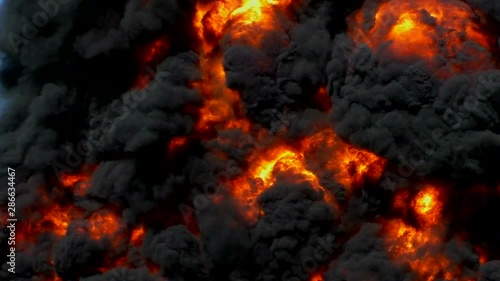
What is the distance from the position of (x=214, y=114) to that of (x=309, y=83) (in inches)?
119

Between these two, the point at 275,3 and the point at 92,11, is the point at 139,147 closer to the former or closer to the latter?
the point at 92,11

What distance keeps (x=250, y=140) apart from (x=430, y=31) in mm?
5748

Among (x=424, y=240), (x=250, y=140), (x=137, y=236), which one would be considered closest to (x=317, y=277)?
(x=424, y=240)

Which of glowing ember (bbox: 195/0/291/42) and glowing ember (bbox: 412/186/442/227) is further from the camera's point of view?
glowing ember (bbox: 195/0/291/42)

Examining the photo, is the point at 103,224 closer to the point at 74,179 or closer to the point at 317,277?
the point at 74,179

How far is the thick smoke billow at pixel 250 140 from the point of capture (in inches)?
574

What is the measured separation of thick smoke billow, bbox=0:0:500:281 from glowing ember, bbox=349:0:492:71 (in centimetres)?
5

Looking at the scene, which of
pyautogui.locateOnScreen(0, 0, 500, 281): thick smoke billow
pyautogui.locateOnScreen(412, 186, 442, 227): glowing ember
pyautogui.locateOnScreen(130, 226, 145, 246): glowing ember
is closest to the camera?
pyautogui.locateOnScreen(0, 0, 500, 281): thick smoke billow

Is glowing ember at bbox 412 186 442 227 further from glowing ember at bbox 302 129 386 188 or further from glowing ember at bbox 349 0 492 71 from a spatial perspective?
glowing ember at bbox 349 0 492 71

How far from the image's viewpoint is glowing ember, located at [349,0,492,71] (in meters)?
14.9

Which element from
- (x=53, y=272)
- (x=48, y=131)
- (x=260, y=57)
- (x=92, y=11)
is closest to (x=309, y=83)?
(x=260, y=57)

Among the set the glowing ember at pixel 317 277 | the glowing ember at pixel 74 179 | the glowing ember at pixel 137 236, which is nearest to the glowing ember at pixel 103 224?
the glowing ember at pixel 137 236

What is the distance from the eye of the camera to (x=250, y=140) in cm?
1636

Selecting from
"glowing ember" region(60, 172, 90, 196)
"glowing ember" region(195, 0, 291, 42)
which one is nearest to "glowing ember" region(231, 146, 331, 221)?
"glowing ember" region(195, 0, 291, 42)
